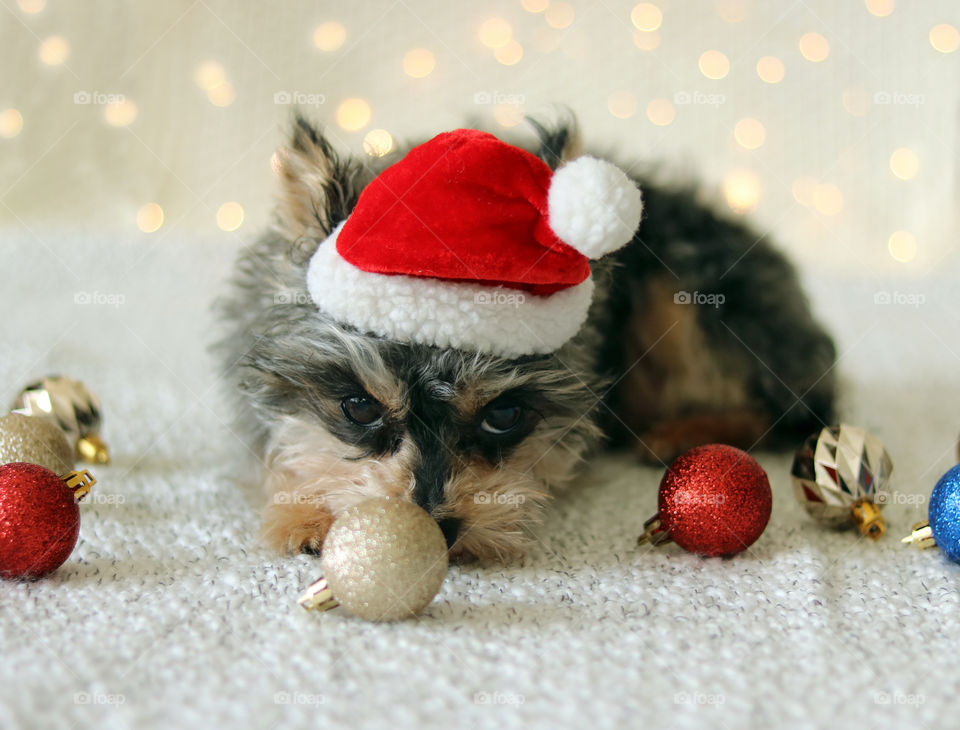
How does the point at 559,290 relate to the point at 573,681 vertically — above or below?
above

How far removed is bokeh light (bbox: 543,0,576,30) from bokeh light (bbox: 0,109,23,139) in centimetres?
194

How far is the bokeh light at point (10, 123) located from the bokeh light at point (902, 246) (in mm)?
3398

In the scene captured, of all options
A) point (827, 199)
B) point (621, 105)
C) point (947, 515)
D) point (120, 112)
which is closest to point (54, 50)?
point (120, 112)

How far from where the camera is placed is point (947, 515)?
1.47 metres

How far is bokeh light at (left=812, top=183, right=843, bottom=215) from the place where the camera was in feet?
11.0

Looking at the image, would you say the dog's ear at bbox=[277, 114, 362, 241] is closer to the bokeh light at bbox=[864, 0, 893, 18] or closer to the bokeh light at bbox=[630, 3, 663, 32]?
the bokeh light at bbox=[630, 3, 663, 32]

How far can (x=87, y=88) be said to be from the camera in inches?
125

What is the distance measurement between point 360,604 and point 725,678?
20.5 inches

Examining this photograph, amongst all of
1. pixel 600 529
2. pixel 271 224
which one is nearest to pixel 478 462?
pixel 600 529

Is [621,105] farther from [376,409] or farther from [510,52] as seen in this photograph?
[376,409]

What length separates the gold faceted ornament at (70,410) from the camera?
6.03 ft

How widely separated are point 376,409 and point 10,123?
7.85ft

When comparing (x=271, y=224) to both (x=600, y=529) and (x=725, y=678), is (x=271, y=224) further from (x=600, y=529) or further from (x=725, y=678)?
(x=725, y=678)

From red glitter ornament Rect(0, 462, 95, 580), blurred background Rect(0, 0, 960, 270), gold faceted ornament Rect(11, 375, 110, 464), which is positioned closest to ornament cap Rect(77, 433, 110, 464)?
gold faceted ornament Rect(11, 375, 110, 464)
